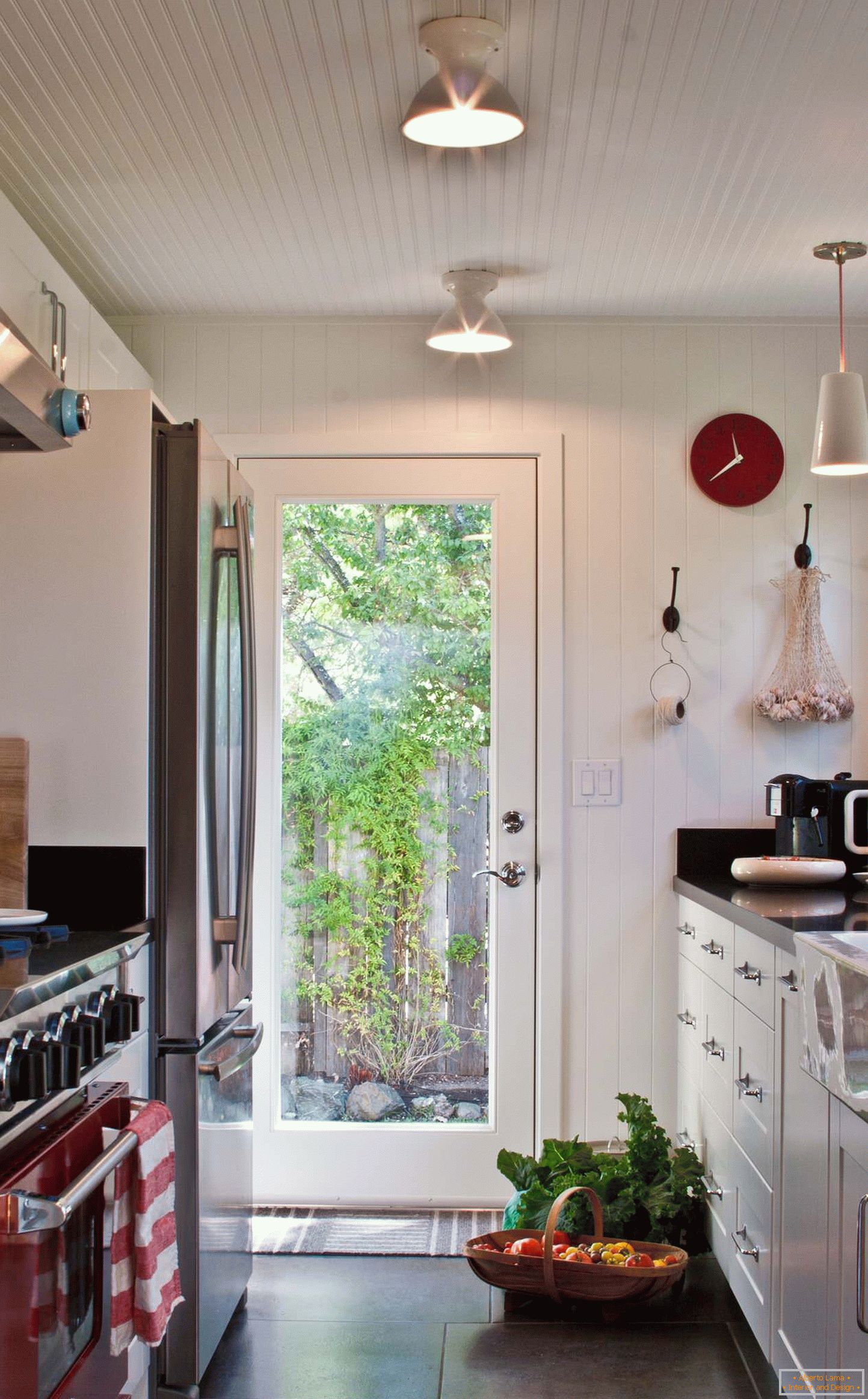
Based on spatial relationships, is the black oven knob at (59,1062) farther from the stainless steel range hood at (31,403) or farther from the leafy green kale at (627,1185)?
the leafy green kale at (627,1185)

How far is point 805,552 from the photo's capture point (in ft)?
11.2

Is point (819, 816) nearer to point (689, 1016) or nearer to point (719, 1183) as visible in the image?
point (689, 1016)

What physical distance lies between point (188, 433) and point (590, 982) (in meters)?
1.86

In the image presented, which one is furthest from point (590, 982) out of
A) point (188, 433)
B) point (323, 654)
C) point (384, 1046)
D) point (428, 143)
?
point (428, 143)

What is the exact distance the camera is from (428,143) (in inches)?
86.8

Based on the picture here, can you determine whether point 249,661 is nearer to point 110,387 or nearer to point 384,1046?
point 110,387

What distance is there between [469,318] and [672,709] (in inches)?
45.5

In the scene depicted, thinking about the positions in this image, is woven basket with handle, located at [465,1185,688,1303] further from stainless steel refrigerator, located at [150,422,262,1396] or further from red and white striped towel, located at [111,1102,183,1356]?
red and white striped towel, located at [111,1102,183,1356]

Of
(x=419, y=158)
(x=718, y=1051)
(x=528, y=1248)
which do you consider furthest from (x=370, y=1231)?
(x=419, y=158)

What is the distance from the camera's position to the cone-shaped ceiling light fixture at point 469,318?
123 inches

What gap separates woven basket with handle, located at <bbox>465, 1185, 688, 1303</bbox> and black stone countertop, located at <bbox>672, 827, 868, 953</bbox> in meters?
0.72

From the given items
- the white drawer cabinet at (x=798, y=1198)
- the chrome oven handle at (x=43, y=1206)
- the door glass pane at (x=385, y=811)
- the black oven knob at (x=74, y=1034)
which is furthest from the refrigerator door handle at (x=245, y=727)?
the white drawer cabinet at (x=798, y=1198)

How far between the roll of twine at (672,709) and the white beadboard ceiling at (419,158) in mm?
1064

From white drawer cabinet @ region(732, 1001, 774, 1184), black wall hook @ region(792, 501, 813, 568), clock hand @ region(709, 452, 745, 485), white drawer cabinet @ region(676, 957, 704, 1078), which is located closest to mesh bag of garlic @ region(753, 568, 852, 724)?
black wall hook @ region(792, 501, 813, 568)
